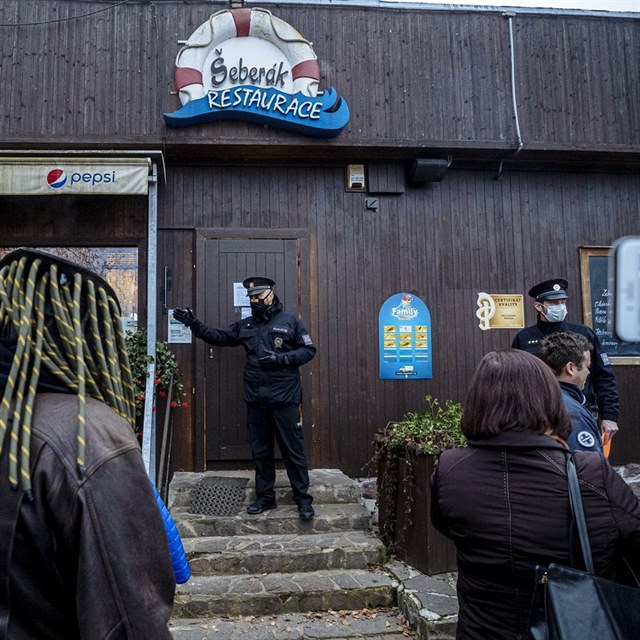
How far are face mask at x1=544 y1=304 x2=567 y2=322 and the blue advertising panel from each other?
2168 mm

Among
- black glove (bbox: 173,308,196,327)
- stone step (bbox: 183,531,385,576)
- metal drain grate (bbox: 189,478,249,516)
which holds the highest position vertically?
black glove (bbox: 173,308,196,327)

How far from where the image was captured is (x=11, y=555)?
3.78 ft

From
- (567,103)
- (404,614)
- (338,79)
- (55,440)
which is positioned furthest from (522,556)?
(567,103)

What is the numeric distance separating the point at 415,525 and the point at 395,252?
323 cm

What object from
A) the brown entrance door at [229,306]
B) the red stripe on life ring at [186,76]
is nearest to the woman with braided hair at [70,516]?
the brown entrance door at [229,306]

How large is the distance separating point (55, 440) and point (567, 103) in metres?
7.46

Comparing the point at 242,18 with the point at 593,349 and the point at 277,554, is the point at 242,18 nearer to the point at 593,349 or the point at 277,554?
the point at 593,349

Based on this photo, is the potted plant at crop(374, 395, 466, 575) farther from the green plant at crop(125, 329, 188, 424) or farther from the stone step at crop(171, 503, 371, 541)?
the green plant at crop(125, 329, 188, 424)

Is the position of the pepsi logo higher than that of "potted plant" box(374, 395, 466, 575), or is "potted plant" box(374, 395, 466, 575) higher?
the pepsi logo

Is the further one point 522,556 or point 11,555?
point 522,556

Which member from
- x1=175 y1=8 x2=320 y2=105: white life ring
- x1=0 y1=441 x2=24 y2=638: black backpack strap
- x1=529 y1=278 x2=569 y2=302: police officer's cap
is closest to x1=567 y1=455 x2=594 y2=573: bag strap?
x1=0 y1=441 x2=24 y2=638: black backpack strap

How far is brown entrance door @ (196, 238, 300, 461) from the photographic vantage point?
21.7 ft

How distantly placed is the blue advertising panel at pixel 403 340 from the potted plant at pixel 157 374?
228 cm

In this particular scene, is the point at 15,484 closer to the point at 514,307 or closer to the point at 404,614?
the point at 404,614
